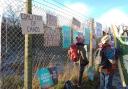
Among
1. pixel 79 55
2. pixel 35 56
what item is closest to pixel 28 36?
pixel 35 56

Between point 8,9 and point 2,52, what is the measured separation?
0.75m

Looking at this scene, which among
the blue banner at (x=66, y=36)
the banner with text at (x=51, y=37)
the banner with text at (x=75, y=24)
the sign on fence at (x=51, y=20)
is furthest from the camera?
the banner with text at (x=75, y=24)

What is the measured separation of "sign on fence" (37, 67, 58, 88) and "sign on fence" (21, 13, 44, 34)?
154 centimetres

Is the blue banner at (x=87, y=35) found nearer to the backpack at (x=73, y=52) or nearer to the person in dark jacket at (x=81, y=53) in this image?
the person in dark jacket at (x=81, y=53)

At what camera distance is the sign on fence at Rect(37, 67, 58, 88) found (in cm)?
814

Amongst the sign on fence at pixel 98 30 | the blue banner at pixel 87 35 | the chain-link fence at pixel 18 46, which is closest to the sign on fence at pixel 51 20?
the chain-link fence at pixel 18 46

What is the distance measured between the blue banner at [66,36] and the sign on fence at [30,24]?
2941 millimetres

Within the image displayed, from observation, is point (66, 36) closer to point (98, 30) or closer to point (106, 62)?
point (106, 62)

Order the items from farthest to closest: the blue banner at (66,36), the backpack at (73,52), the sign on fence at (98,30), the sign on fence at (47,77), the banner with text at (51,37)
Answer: the sign on fence at (98,30)
the backpack at (73,52)
the blue banner at (66,36)
the banner with text at (51,37)
the sign on fence at (47,77)

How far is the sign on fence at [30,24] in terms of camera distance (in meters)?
6.46

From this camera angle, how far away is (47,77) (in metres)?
8.38

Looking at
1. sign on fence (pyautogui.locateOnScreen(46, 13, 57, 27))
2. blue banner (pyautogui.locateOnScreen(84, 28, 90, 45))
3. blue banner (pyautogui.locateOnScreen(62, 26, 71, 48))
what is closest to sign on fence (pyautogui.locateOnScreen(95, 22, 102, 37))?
blue banner (pyautogui.locateOnScreen(84, 28, 90, 45))

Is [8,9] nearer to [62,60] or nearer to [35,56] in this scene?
[35,56]

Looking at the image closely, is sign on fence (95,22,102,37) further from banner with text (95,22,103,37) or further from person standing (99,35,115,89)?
person standing (99,35,115,89)
